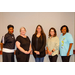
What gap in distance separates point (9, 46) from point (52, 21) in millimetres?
1746

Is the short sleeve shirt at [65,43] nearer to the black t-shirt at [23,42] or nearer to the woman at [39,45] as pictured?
the woman at [39,45]

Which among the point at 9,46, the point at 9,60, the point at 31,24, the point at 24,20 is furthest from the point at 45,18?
the point at 9,60

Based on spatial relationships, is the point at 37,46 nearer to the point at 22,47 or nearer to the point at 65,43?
the point at 22,47

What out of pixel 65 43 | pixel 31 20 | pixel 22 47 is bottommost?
pixel 22 47

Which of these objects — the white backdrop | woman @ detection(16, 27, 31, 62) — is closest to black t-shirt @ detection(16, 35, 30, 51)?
woman @ detection(16, 27, 31, 62)

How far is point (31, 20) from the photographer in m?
2.97

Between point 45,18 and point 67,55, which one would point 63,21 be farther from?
point 67,55

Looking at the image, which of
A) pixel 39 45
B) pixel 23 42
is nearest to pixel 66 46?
pixel 39 45

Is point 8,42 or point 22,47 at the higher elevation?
point 8,42

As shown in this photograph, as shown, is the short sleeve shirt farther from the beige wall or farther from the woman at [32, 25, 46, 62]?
the beige wall

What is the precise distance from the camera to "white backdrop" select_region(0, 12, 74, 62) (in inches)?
116

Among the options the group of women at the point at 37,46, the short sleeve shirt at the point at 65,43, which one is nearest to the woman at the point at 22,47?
the group of women at the point at 37,46

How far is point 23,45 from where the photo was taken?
2.20 m

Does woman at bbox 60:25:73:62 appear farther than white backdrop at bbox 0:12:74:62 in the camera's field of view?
No
